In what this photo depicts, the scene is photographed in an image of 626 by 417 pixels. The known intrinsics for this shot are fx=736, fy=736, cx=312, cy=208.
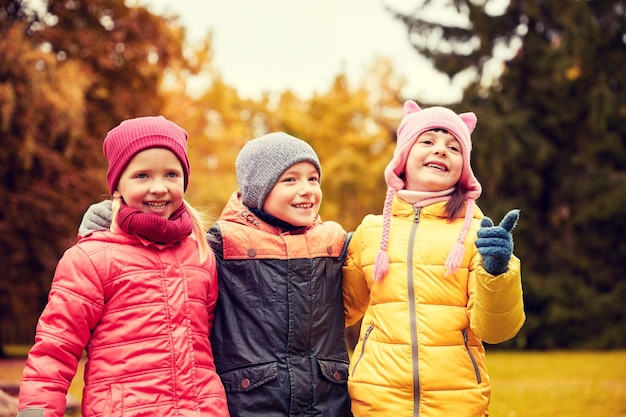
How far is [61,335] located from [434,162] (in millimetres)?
1757

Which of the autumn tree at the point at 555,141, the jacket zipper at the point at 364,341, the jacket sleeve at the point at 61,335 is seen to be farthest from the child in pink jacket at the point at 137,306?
the autumn tree at the point at 555,141

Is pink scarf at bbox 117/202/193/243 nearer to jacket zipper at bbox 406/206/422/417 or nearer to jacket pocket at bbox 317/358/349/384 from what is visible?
jacket pocket at bbox 317/358/349/384

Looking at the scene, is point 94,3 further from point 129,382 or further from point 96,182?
point 129,382

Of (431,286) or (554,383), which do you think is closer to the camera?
(431,286)

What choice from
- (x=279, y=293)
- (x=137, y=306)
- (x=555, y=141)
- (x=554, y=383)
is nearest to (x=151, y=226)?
(x=137, y=306)

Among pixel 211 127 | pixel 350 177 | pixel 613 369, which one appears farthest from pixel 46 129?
pixel 613 369

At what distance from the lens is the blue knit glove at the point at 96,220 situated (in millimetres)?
3111

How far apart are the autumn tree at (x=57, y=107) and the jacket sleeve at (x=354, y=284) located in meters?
10.3

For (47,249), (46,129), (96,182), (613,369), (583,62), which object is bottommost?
(613,369)

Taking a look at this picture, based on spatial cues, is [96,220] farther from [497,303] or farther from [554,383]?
[554,383]

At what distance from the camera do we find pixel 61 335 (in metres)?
2.80

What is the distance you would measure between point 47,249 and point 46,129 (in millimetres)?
2436

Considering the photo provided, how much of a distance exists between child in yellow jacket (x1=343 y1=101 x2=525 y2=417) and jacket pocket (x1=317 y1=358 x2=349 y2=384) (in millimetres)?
62

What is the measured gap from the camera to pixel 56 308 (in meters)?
2.82
